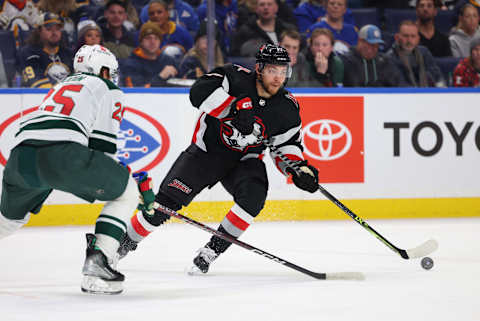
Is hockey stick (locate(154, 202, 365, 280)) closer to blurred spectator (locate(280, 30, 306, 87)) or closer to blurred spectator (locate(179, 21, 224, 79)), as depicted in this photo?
blurred spectator (locate(179, 21, 224, 79))

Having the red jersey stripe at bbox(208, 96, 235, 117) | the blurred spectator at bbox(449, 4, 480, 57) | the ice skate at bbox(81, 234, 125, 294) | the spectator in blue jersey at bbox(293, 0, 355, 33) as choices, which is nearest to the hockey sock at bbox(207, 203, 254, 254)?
the red jersey stripe at bbox(208, 96, 235, 117)

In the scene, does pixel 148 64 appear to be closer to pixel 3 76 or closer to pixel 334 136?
pixel 3 76

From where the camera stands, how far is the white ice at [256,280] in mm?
2881

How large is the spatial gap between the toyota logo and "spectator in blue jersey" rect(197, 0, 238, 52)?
2.82 ft

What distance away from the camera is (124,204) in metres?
3.07

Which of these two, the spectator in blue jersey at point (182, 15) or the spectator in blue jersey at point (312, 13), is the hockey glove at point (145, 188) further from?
the spectator in blue jersey at point (312, 13)

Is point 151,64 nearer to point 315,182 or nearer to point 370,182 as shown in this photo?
point 370,182

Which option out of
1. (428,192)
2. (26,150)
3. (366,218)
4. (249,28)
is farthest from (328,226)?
(26,150)

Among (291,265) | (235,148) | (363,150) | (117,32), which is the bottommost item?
(363,150)

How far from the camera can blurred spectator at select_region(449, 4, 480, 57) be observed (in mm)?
6242

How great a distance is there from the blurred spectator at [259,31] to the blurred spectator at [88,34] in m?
0.99

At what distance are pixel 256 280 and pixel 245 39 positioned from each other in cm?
272

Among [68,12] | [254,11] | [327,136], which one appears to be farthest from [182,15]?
[327,136]

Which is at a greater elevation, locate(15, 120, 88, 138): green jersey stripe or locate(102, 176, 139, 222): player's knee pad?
locate(15, 120, 88, 138): green jersey stripe
